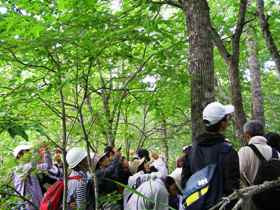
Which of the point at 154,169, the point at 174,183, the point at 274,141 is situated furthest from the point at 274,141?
the point at 154,169

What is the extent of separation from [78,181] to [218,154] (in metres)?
1.78

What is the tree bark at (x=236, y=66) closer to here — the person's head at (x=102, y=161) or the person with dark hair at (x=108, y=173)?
the person with dark hair at (x=108, y=173)

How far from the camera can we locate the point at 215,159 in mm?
3076

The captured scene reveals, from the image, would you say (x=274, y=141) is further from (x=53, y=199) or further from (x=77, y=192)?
(x=53, y=199)

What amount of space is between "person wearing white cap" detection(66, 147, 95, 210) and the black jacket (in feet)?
→ 4.35

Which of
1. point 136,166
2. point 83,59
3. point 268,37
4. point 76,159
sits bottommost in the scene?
point 136,166

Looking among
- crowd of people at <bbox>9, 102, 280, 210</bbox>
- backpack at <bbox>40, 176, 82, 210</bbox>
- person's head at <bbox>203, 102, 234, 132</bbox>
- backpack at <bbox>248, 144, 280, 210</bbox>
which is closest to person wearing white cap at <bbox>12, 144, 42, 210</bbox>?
crowd of people at <bbox>9, 102, 280, 210</bbox>

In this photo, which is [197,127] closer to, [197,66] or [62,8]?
[197,66]

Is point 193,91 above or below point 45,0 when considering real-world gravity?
below

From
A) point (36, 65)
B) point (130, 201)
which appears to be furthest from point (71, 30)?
point (130, 201)

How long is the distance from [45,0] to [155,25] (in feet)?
5.21

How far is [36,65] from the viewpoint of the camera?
3957 millimetres

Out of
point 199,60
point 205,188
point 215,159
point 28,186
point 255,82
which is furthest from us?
point 255,82

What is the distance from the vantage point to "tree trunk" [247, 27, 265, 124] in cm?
925
